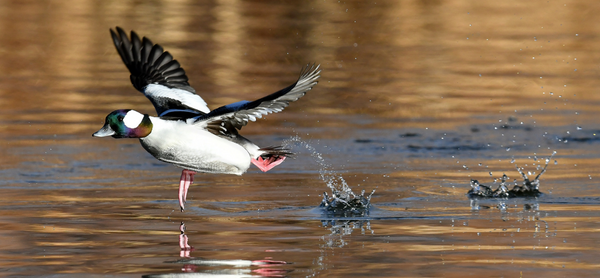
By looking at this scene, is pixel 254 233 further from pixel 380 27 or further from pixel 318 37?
pixel 380 27

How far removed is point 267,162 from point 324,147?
3.60 m

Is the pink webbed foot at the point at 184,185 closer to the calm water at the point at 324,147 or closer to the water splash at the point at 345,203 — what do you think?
the calm water at the point at 324,147

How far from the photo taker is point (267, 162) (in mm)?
8906

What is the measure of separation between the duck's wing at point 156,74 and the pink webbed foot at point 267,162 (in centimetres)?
91

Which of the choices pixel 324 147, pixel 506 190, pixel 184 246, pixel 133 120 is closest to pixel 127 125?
pixel 133 120

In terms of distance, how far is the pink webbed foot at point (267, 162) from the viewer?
29.0 ft

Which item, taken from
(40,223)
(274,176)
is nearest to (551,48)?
(274,176)

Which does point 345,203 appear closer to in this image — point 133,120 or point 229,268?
point 133,120

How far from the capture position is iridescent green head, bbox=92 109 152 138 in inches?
304

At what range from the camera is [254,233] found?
7.46 m

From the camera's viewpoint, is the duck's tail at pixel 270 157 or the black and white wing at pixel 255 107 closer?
the black and white wing at pixel 255 107

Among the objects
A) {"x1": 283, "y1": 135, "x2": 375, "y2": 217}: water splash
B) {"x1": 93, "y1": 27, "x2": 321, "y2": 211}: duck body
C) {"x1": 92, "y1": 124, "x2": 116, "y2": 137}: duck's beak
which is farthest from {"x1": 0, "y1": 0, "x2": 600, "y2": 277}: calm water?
{"x1": 92, "y1": 124, "x2": 116, "y2": 137}: duck's beak

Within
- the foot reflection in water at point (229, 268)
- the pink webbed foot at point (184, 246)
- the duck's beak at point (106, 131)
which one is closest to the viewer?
the foot reflection in water at point (229, 268)

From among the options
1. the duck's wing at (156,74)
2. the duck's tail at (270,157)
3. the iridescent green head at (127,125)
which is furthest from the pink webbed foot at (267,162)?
the iridescent green head at (127,125)
